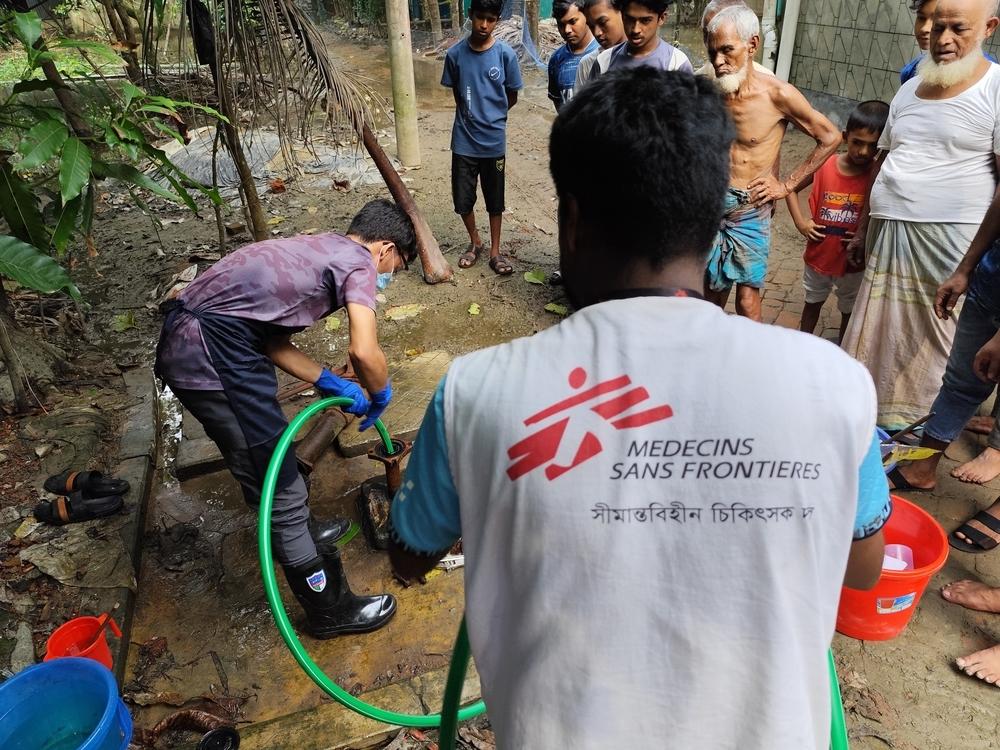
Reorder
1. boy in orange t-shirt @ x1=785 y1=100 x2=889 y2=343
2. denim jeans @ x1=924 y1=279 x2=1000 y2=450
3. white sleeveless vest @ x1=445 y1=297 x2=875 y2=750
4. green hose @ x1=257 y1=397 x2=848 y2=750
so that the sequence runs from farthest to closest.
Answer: boy in orange t-shirt @ x1=785 y1=100 x2=889 y2=343
denim jeans @ x1=924 y1=279 x2=1000 y2=450
green hose @ x1=257 y1=397 x2=848 y2=750
white sleeveless vest @ x1=445 y1=297 x2=875 y2=750

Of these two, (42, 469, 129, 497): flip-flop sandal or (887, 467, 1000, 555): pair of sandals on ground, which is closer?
(887, 467, 1000, 555): pair of sandals on ground

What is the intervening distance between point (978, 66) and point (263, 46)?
4.26 meters

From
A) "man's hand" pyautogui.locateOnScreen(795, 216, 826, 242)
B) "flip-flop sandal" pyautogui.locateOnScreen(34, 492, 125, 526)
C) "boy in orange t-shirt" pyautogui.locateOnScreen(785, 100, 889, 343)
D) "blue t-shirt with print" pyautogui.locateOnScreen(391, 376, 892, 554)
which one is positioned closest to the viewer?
"blue t-shirt with print" pyautogui.locateOnScreen(391, 376, 892, 554)

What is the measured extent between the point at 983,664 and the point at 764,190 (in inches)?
102

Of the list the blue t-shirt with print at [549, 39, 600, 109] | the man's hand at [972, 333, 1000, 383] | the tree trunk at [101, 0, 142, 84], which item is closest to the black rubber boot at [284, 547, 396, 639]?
the man's hand at [972, 333, 1000, 383]

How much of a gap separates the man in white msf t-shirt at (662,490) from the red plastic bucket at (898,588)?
171 centimetres

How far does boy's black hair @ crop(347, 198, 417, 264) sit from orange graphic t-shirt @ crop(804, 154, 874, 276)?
262 cm

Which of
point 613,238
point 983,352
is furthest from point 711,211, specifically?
point 983,352

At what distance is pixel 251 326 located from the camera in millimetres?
2658

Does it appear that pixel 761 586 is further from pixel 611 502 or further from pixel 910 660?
pixel 910 660

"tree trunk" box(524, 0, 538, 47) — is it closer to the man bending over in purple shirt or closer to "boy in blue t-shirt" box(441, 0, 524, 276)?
"boy in blue t-shirt" box(441, 0, 524, 276)

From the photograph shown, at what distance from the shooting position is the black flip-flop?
3.55 m

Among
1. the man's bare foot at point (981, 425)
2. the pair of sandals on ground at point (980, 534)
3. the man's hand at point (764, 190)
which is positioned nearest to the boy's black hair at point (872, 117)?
the man's hand at point (764, 190)

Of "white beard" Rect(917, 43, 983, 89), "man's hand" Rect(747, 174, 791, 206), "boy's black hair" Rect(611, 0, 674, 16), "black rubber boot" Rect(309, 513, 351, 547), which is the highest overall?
"boy's black hair" Rect(611, 0, 674, 16)
